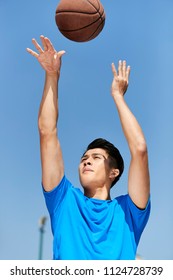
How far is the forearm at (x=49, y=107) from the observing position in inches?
215

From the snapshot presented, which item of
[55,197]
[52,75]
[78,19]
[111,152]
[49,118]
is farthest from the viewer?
[78,19]

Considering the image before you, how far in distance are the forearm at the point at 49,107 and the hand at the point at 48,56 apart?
0.10m

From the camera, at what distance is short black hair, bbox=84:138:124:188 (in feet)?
19.5

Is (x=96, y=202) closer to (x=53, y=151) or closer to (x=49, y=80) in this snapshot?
(x=53, y=151)

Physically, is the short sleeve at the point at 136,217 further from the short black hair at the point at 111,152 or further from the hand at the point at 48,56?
the hand at the point at 48,56

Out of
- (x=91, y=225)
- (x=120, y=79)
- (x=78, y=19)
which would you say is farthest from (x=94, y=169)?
(x=78, y=19)

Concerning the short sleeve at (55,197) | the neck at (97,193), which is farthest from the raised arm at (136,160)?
the short sleeve at (55,197)

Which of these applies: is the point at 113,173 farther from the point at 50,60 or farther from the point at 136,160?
the point at 50,60

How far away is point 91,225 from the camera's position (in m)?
5.24

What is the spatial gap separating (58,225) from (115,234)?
568 mm

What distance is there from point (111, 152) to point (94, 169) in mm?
443

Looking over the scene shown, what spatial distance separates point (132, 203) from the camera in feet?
17.9
